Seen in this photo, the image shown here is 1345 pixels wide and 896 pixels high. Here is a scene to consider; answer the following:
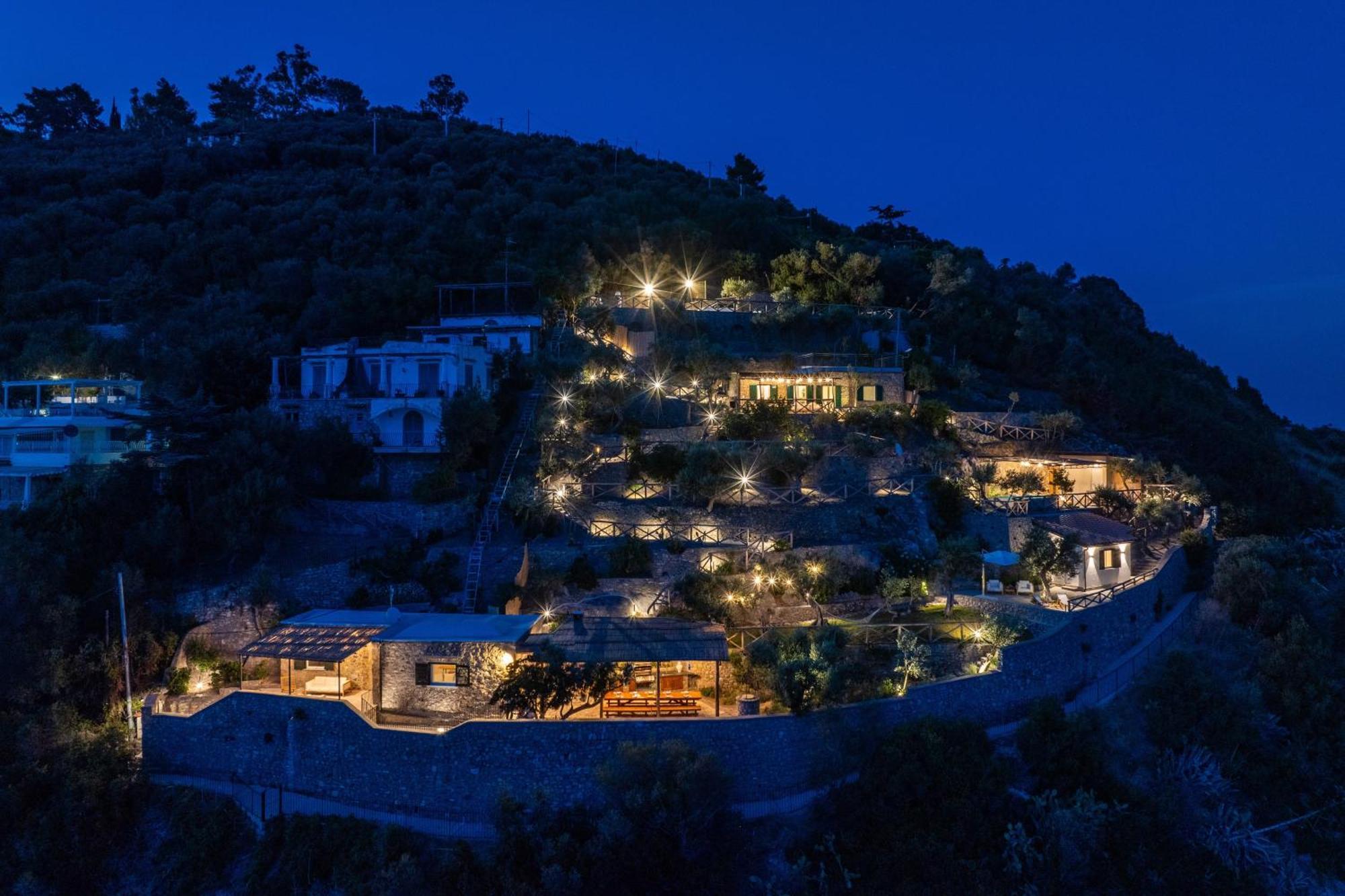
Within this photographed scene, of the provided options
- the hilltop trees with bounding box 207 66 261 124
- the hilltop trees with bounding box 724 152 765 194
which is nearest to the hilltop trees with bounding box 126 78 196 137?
the hilltop trees with bounding box 207 66 261 124

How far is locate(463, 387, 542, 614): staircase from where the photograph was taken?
2241 centimetres

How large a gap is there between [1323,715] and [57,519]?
30.3m

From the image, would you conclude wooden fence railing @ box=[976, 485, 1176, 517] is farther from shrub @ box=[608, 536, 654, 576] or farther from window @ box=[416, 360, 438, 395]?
window @ box=[416, 360, 438, 395]

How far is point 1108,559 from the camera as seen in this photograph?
23.9 meters

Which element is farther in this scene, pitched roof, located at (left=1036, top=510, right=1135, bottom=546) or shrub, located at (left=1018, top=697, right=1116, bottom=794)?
pitched roof, located at (left=1036, top=510, right=1135, bottom=546)

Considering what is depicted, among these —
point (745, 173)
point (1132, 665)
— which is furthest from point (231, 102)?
point (1132, 665)

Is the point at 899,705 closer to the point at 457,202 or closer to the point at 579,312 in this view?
the point at 579,312

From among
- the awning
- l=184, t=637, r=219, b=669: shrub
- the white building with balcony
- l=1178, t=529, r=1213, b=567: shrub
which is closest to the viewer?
the awning

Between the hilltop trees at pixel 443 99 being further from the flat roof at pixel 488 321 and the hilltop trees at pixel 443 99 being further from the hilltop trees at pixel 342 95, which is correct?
the flat roof at pixel 488 321

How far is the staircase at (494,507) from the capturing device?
22406 mm

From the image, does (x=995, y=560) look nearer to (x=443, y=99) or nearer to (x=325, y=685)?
(x=325, y=685)

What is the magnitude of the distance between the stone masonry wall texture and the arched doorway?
11.7 m

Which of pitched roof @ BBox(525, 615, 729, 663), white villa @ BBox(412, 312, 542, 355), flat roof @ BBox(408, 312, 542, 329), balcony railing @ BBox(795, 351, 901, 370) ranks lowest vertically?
pitched roof @ BBox(525, 615, 729, 663)

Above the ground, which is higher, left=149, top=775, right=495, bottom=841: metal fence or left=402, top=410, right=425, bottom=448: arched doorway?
left=402, top=410, right=425, bottom=448: arched doorway
